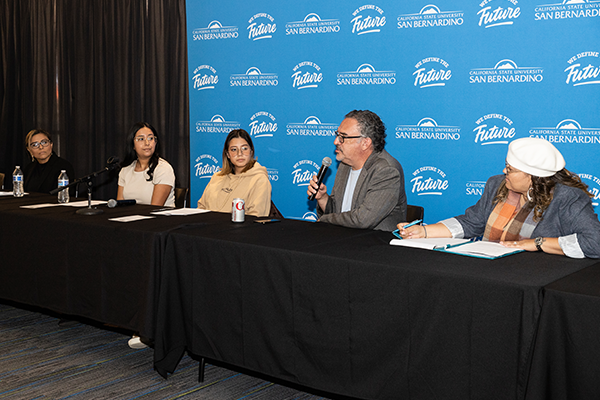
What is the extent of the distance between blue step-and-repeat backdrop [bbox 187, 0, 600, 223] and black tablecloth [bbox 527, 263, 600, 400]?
2229 millimetres

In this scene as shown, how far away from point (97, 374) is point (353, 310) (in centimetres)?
138

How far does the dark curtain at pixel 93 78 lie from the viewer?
207 inches

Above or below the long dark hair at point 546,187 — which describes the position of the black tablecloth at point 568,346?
below

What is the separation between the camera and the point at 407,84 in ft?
13.0

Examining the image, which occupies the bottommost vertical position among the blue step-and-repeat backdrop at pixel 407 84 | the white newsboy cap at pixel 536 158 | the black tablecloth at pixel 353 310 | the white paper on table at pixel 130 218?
the black tablecloth at pixel 353 310

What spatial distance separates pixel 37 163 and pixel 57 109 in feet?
6.11

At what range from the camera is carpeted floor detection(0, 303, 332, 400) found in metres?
2.37

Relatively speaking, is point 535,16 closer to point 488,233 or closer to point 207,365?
point 488,233

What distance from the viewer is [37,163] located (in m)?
4.46

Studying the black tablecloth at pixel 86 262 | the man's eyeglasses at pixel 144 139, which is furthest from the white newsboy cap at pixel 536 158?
the man's eyeglasses at pixel 144 139

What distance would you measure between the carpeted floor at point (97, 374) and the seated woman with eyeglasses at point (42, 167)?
5.14ft

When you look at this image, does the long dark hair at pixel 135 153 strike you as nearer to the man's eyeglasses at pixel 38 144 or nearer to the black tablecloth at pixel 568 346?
the man's eyeglasses at pixel 38 144

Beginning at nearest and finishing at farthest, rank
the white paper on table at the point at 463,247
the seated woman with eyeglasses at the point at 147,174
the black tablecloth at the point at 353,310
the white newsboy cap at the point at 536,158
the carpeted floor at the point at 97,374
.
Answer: the black tablecloth at the point at 353,310 < the white paper on table at the point at 463,247 < the white newsboy cap at the point at 536,158 < the carpeted floor at the point at 97,374 < the seated woman with eyeglasses at the point at 147,174

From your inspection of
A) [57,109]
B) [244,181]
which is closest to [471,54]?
[244,181]
